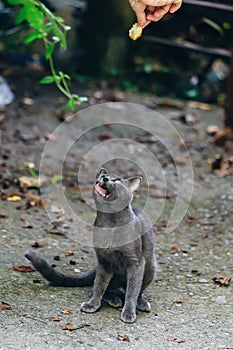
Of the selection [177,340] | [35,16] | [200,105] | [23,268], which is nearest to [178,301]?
[177,340]

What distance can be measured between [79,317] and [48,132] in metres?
3.02

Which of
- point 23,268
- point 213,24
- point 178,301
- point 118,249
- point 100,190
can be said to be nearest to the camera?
point 100,190

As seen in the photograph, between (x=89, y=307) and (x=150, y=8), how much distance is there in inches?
60.6

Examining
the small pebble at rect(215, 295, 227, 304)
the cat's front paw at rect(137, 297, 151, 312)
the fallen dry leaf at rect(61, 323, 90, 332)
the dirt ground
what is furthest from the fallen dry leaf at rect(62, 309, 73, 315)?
the small pebble at rect(215, 295, 227, 304)

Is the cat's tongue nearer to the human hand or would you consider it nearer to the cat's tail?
the cat's tail

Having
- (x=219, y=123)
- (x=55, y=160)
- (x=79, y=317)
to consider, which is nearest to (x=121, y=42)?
(x=219, y=123)

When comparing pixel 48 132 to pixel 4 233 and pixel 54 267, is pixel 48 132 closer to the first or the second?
pixel 4 233

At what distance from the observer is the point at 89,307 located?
11.4 feet

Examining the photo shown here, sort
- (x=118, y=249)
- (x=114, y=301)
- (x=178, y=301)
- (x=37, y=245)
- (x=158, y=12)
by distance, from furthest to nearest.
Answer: (x=37, y=245), (x=178, y=301), (x=114, y=301), (x=118, y=249), (x=158, y=12)

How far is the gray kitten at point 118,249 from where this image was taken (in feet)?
11.4

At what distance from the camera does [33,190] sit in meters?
5.12

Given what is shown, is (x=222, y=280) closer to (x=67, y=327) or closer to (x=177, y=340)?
(x=177, y=340)

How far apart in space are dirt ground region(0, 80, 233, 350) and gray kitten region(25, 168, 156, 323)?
0.08m

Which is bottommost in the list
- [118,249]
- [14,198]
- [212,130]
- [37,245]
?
[212,130]
